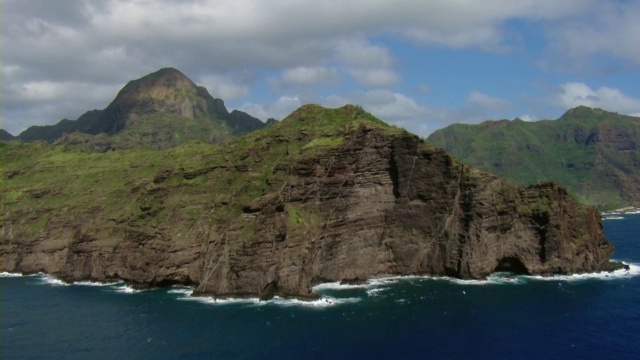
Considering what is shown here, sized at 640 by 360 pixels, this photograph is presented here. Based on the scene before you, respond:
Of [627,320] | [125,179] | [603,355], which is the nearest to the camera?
[603,355]

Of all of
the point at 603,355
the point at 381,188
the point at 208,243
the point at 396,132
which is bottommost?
the point at 603,355

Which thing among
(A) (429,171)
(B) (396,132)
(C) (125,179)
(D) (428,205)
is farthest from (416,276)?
(C) (125,179)

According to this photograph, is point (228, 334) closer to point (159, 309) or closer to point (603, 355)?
point (159, 309)

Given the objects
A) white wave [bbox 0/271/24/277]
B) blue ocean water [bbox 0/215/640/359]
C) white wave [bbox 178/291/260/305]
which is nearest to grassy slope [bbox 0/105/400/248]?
white wave [bbox 0/271/24/277]

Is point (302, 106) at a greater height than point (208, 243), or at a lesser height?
greater

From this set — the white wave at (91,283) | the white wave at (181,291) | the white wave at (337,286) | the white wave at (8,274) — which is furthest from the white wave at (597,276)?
the white wave at (8,274)

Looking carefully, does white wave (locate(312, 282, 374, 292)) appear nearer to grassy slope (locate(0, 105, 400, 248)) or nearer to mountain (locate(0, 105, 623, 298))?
mountain (locate(0, 105, 623, 298))

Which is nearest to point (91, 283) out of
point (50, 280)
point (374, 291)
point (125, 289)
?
point (125, 289)

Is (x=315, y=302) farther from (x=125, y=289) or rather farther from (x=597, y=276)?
Answer: (x=597, y=276)

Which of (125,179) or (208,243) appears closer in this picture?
(208,243)
